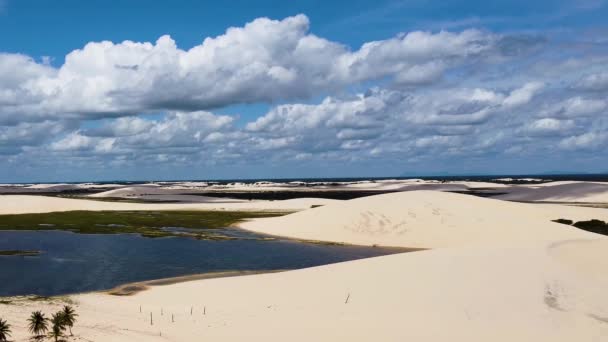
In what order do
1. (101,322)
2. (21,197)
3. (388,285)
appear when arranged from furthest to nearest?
(21,197) → (388,285) → (101,322)

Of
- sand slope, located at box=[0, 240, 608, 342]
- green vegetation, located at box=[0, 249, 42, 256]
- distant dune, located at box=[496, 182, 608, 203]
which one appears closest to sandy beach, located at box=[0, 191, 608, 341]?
sand slope, located at box=[0, 240, 608, 342]

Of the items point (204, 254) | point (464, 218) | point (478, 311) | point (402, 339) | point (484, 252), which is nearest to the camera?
point (402, 339)

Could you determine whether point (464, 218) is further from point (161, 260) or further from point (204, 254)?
point (161, 260)

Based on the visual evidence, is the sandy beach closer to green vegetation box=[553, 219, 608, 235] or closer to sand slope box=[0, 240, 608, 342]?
sand slope box=[0, 240, 608, 342]

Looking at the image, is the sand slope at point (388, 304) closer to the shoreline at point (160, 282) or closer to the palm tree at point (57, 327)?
the palm tree at point (57, 327)

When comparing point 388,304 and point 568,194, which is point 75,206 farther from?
point 568,194

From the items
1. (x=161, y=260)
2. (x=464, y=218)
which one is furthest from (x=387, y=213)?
(x=161, y=260)

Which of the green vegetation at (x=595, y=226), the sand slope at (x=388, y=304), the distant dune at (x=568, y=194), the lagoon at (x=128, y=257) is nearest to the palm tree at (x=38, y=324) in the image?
the sand slope at (x=388, y=304)

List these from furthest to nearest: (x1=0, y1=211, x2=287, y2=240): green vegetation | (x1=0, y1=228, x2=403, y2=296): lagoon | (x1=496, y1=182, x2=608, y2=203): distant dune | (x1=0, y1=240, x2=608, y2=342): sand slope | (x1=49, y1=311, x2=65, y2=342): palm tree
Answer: (x1=496, y1=182, x2=608, y2=203): distant dune
(x1=0, y1=211, x2=287, y2=240): green vegetation
(x1=0, y1=228, x2=403, y2=296): lagoon
(x1=0, y1=240, x2=608, y2=342): sand slope
(x1=49, y1=311, x2=65, y2=342): palm tree
